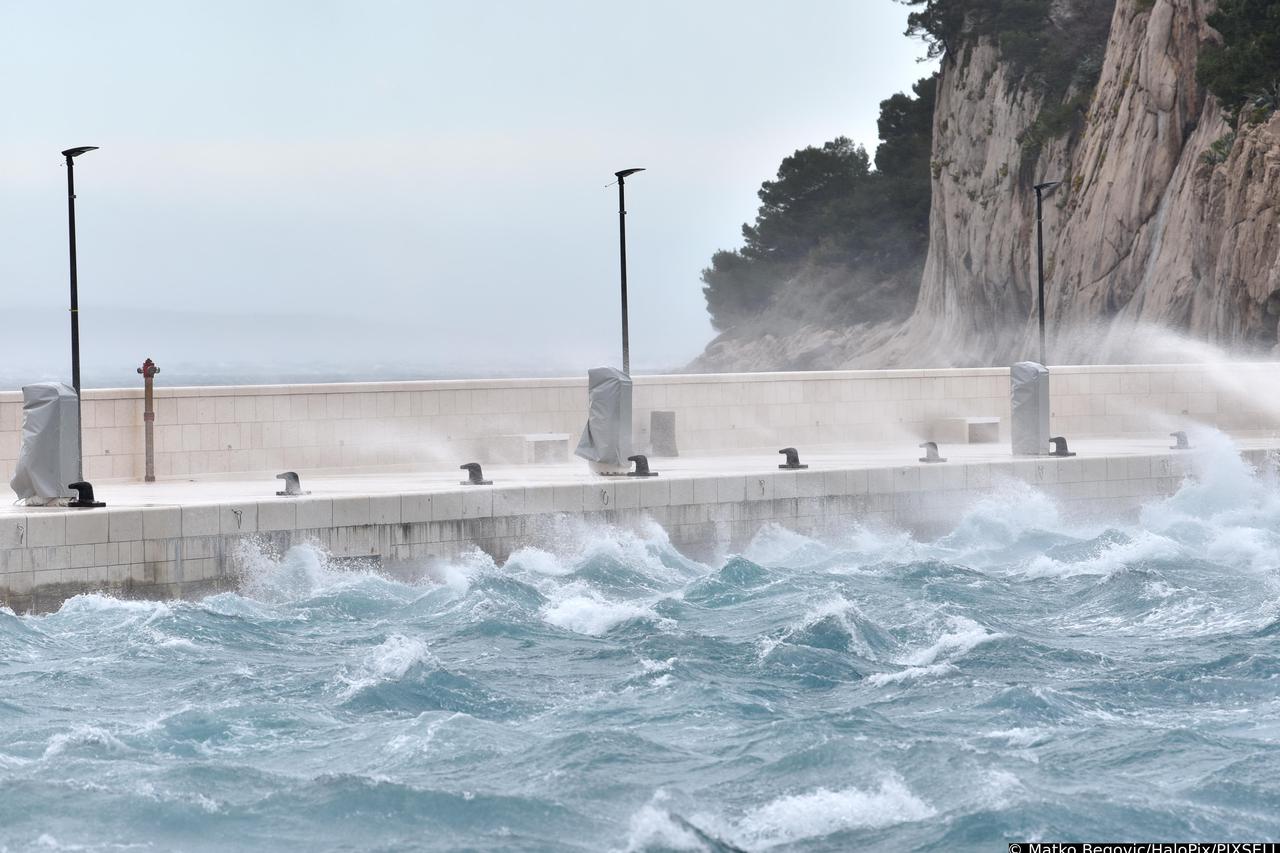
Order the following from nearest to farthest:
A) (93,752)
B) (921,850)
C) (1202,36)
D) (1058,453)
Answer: (921,850)
(93,752)
(1058,453)
(1202,36)

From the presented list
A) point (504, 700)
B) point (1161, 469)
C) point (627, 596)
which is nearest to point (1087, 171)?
point (1161, 469)

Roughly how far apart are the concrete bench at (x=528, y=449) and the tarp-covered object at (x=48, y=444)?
260 inches

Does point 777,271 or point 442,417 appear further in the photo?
point 777,271

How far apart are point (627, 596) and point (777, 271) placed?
8247cm

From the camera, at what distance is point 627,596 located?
54.3 ft

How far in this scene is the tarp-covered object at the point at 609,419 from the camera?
19266mm

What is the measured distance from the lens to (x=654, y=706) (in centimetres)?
1234

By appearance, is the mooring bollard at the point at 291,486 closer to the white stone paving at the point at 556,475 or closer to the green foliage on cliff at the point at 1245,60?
the white stone paving at the point at 556,475

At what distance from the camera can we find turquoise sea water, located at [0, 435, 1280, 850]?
9711mm

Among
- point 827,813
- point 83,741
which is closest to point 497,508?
point 83,741

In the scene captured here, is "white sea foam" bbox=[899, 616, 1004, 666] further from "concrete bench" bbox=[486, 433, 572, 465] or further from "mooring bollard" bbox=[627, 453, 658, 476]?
"concrete bench" bbox=[486, 433, 572, 465]

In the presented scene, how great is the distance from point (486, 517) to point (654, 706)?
217 inches

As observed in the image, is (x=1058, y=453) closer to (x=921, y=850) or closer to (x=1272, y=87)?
(x=921, y=850)

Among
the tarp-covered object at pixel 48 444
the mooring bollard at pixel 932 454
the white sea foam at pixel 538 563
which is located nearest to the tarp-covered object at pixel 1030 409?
the mooring bollard at pixel 932 454
